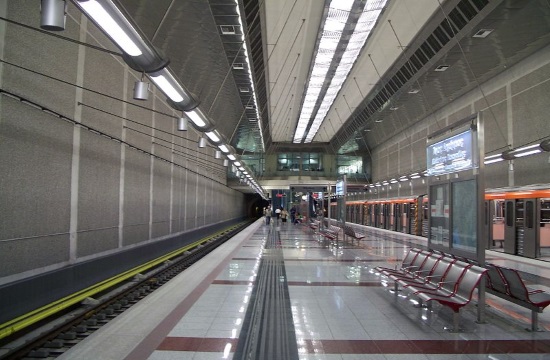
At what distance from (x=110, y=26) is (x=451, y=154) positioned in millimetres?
5203

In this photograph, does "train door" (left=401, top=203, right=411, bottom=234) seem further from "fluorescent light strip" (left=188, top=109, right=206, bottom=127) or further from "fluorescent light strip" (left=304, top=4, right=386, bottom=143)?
"fluorescent light strip" (left=188, top=109, right=206, bottom=127)

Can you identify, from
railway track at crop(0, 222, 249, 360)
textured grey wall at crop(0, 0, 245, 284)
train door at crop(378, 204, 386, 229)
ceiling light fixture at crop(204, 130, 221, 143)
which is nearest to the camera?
railway track at crop(0, 222, 249, 360)

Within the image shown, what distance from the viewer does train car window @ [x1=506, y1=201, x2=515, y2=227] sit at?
13.8 metres

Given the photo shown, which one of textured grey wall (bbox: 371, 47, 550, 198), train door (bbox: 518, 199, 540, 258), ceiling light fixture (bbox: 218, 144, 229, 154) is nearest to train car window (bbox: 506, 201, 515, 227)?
train door (bbox: 518, 199, 540, 258)

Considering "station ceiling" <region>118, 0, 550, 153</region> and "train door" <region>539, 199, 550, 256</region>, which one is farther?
"train door" <region>539, 199, 550, 256</region>

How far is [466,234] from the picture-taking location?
6031 millimetres

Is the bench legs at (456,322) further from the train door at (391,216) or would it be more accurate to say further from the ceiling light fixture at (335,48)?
the train door at (391,216)

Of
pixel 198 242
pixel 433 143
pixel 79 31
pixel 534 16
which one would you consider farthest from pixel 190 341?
pixel 198 242

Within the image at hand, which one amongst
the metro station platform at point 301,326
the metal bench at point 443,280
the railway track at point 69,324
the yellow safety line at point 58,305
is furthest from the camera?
the yellow safety line at point 58,305

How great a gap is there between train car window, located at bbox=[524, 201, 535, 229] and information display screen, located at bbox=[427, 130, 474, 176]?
7369mm

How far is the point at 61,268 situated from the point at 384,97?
15824 millimetres

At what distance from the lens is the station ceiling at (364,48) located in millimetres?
9539

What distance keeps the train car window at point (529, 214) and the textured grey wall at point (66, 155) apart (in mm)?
11095

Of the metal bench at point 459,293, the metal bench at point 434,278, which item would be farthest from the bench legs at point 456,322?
the metal bench at point 434,278
